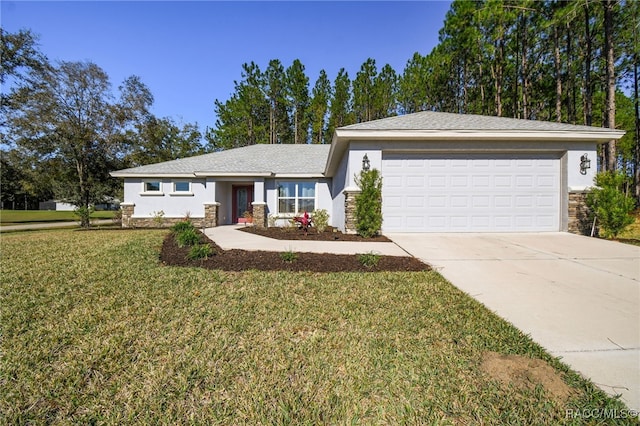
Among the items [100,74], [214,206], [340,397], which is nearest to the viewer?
[340,397]

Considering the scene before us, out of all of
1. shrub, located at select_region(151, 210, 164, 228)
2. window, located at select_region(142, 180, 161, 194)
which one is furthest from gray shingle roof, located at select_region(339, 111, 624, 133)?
window, located at select_region(142, 180, 161, 194)

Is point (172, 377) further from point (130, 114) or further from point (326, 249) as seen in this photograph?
point (130, 114)

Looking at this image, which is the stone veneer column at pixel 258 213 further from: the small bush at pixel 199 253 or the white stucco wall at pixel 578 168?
the white stucco wall at pixel 578 168

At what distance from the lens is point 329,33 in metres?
11.4

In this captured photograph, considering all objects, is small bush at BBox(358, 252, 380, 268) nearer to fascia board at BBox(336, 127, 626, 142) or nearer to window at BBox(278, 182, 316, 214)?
fascia board at BBox(336, 127, 626, 142)

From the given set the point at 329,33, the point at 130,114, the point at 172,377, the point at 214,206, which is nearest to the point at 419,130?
the point at 329,33

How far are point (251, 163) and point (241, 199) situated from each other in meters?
2.21

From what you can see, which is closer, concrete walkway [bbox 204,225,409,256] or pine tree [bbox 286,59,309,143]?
concrete walkway [bbox 204,225,409,256]

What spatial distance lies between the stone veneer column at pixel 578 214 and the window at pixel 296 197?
973 cm

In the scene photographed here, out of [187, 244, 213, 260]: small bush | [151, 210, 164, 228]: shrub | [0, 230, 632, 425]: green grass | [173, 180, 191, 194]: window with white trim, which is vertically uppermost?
[173, 180, 191, 194]: window with white trim

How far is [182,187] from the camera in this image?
13562mm

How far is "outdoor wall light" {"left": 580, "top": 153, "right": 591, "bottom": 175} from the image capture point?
26.2 ft

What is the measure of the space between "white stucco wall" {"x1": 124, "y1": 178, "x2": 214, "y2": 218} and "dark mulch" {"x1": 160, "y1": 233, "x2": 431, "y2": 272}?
26.9ft

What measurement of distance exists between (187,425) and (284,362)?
0.77m
